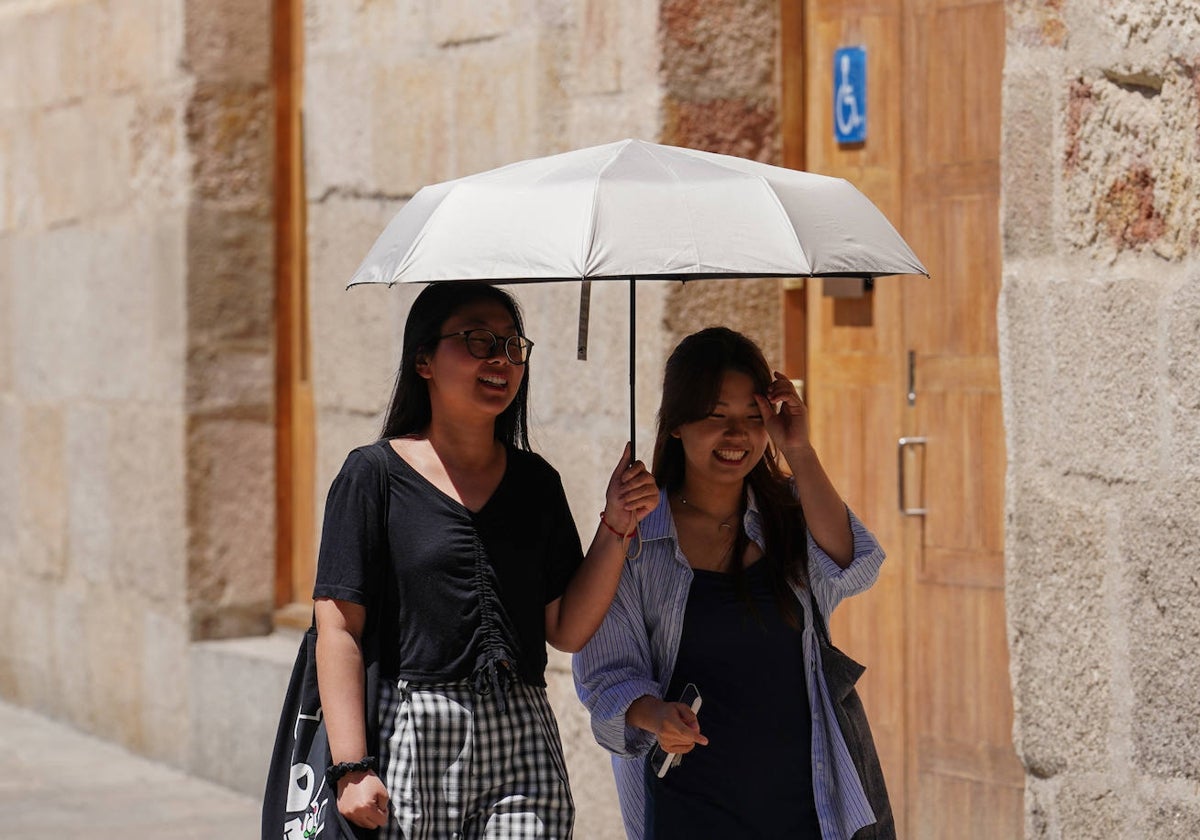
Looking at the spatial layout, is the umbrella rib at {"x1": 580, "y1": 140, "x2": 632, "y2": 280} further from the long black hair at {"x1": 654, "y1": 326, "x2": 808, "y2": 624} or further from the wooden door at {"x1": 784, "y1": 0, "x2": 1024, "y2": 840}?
the wooden door at {"x1": 784, "y1": 0, "x2": 1024, "y2": 840}

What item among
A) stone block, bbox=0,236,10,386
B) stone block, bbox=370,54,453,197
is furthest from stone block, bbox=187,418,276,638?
stone block, bbox=0,236,10,386

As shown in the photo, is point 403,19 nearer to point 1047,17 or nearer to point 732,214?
point 1047,17

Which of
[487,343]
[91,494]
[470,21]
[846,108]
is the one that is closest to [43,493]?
[91,494]

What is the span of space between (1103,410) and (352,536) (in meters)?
1.56

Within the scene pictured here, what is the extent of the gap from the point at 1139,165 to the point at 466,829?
1.85 metres

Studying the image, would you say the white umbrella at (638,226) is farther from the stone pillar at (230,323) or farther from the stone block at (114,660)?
the stone block at (114,660)

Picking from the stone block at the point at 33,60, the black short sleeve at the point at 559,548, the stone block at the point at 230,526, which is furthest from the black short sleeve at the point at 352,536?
the stone block at the point at 33,60

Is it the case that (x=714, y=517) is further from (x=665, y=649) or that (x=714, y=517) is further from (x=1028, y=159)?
(x=1028, y=159)

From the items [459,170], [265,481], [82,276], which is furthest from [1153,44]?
[82,276]

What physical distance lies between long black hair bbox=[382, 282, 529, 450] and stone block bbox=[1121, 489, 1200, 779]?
1262 millimetres

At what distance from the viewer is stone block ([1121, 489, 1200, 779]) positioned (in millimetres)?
3824

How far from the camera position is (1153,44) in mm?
3922

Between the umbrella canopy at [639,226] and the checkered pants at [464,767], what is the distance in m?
0.73

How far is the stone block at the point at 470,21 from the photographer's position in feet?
19.5
